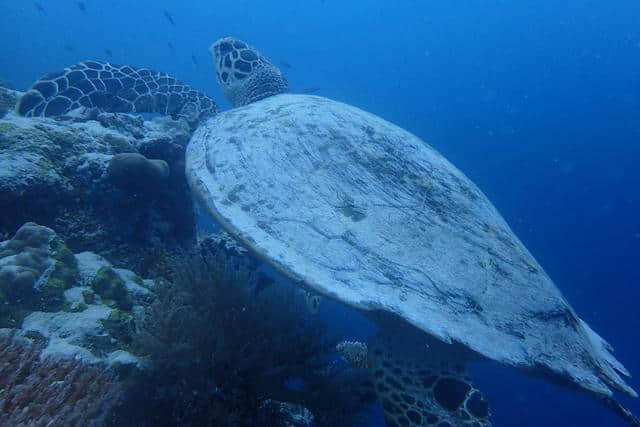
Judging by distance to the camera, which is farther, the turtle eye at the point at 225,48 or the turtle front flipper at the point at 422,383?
the turtle eye at the point at 225,48

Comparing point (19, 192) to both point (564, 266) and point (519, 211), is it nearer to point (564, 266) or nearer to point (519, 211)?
point (564, 266)

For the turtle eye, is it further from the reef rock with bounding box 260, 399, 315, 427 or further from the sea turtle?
the reef rock with bounding box 260, 399, 315, 427

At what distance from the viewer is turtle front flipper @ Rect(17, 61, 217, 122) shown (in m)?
4.21

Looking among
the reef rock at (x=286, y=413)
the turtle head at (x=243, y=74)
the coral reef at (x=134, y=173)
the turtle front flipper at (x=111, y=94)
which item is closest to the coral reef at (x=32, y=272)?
the coral reef at (x=134, y=173)

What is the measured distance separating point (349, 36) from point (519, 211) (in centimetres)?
7537

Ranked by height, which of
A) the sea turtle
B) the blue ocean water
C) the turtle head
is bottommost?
the sea turtle

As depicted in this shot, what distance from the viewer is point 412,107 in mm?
46156

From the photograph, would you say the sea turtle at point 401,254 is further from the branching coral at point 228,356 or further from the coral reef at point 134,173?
the branching coral at point 228,356

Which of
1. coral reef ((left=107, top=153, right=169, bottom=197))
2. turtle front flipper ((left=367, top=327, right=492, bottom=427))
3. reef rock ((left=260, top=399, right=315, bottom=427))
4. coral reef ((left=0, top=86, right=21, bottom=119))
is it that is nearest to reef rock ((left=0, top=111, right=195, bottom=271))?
coral reef ((left=107, top=153, right=169, bottom=197))

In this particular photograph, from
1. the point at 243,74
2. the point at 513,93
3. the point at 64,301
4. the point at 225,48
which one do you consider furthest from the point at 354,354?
the point at 513,93

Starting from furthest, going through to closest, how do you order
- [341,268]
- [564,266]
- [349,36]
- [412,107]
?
1. [349,36]
2. [412,107]
3. [564,266]
4. [341,268]

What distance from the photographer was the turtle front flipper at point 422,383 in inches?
90.2

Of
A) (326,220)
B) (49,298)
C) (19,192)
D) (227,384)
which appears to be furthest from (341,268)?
(19,192)

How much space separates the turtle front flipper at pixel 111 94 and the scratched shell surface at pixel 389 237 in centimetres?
235
